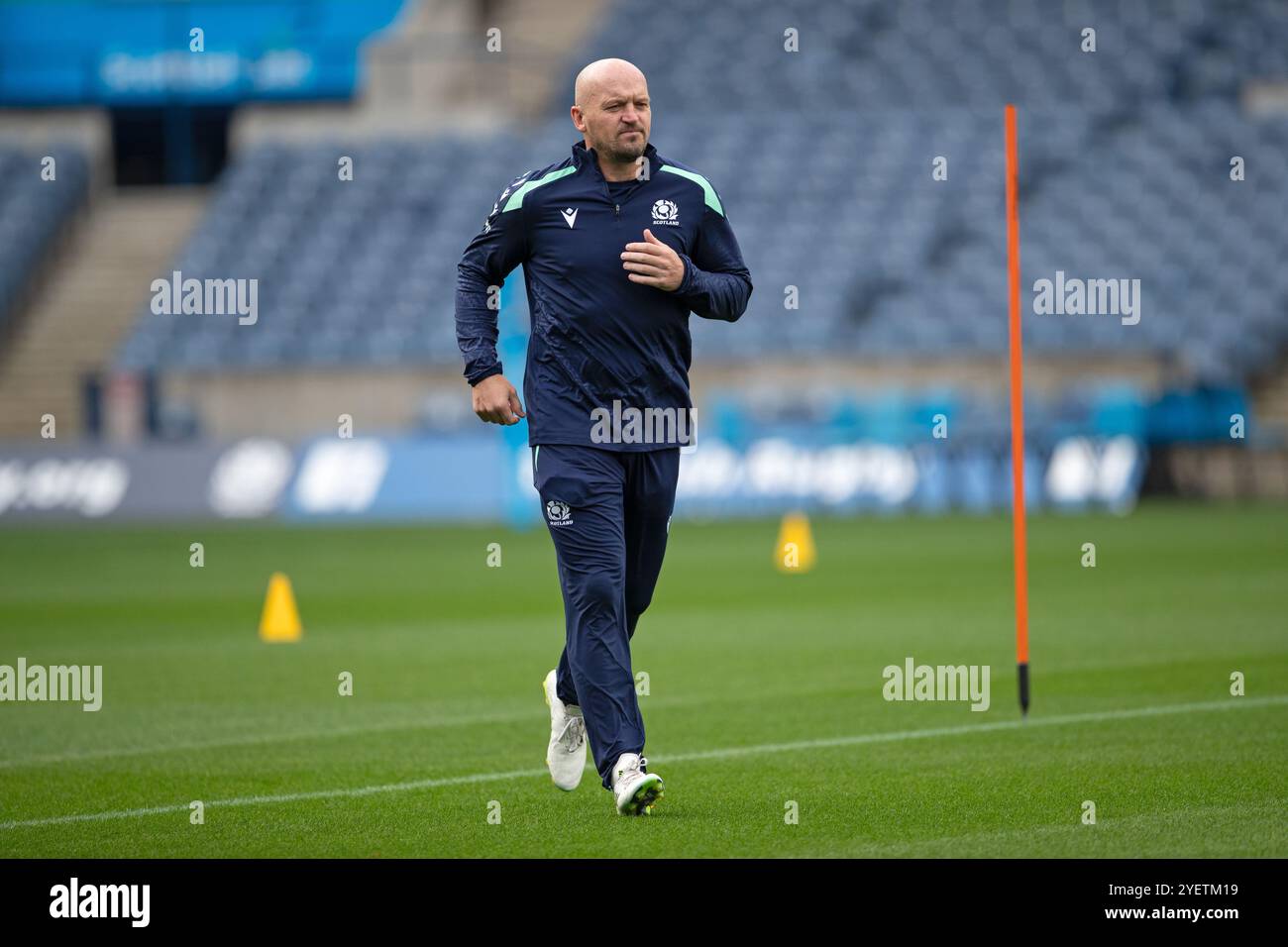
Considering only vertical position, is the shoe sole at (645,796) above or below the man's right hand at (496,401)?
below

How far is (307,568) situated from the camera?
2033 centimetres

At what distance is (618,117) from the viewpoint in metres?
7.36

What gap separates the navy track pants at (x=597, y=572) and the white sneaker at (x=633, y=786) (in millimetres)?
55

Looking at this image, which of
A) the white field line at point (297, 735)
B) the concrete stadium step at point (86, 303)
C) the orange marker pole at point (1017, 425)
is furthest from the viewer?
the concrete stadium step at point (86, 303)

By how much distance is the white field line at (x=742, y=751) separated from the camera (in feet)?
25.0

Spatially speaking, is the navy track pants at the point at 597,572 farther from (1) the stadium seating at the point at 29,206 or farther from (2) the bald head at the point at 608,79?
(1) the stadium seating at the point at 29,206

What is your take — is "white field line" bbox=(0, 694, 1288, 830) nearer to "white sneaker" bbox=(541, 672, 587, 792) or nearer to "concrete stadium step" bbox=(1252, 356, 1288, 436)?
"white sneaker" bbox=(541, 672, 587, 792)

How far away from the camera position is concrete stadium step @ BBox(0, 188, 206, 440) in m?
38.3

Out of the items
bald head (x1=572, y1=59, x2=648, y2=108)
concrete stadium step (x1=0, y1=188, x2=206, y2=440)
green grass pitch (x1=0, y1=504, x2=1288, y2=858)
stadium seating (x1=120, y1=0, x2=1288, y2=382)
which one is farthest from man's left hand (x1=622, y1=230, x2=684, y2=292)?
concrete stadium step (x1=0, y1=188, x2=206, y2=440)

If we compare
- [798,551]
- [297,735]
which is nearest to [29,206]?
[798,551]

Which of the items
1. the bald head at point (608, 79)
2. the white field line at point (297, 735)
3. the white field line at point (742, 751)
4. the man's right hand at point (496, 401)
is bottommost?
the white field line at point (742, 751)

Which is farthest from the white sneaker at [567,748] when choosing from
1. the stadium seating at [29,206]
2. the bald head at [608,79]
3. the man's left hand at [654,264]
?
the stadium seating at [29,206]

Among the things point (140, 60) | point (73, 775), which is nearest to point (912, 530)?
point (73, 775)
